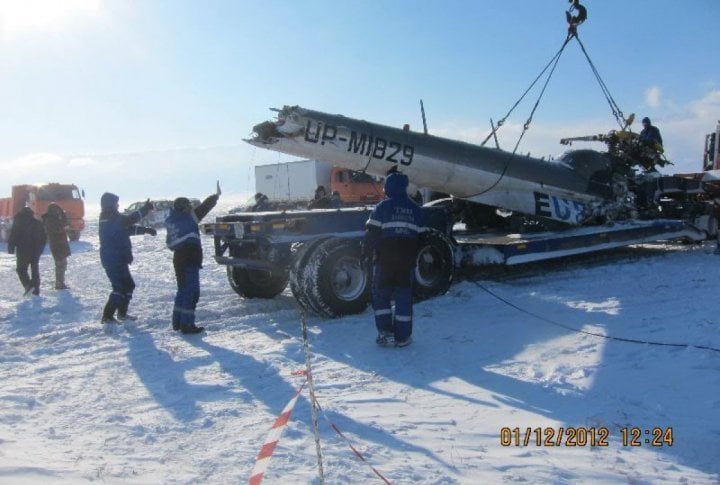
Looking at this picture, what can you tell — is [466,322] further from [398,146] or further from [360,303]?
[398,146]

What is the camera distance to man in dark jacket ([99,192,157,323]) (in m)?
7.76

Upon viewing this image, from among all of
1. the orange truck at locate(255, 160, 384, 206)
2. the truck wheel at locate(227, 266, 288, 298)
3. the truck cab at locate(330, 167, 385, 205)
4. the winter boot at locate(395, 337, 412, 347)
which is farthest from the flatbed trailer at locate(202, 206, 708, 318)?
the truck cab at locate(330, 167, 385, 205)

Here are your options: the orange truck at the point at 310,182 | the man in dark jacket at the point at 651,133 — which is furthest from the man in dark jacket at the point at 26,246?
the orange truck at the point at 310,182

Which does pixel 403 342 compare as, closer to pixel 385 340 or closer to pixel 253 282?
pixel 385 340

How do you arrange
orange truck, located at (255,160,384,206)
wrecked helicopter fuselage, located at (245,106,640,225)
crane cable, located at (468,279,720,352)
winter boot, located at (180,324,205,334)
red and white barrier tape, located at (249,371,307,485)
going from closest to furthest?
red and white barrier tape, located at (249,371,307,485), crane cable, located at (468,279,720,352), winter boot, located at (180,324,205,334), wrecked helicopter fuselage, located at (245,106,640,225), orange truck, located at (255,160,384,206)

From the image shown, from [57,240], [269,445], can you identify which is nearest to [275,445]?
[269,445]

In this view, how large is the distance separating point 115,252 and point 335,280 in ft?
9.37

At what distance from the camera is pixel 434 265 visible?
8.56 metres

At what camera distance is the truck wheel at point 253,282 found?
9.09 m

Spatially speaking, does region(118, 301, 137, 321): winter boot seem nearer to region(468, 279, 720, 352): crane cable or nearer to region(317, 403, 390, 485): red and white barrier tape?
region(317, 403, 390, 485): red and white barrier tape

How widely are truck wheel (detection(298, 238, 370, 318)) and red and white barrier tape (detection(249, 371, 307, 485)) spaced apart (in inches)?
111

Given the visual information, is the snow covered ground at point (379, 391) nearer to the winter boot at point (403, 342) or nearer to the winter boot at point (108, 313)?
the winter boot at point (403, 342)

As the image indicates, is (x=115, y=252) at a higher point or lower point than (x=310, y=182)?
lower
